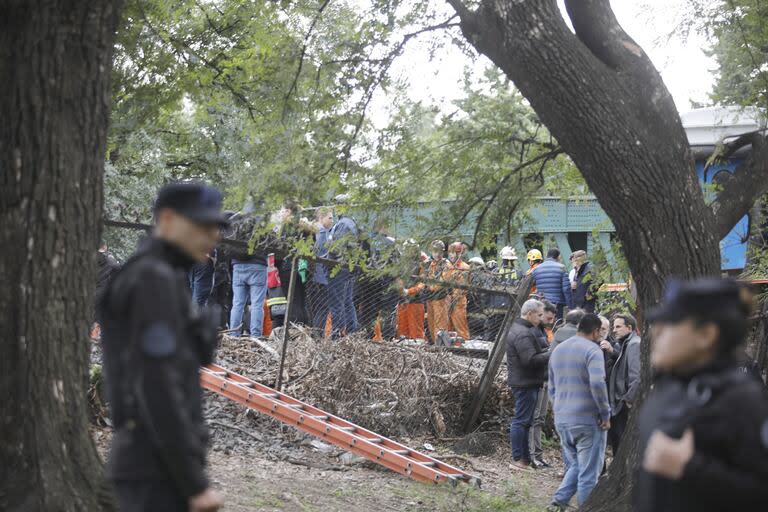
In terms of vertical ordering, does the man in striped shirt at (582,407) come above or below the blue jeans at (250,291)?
below

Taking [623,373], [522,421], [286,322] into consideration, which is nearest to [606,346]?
[623,373]

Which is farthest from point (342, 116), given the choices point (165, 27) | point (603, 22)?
point (603, 22)

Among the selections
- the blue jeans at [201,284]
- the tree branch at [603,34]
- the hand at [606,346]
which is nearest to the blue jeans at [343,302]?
the blue jeans at [201,284]

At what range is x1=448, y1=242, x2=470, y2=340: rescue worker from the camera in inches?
502

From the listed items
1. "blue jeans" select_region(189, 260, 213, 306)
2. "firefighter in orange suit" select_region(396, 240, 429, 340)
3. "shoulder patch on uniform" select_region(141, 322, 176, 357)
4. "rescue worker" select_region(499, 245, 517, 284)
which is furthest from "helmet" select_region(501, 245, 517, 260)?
"shoulder patch on uniform" select_region(141, 322, 176, 357)

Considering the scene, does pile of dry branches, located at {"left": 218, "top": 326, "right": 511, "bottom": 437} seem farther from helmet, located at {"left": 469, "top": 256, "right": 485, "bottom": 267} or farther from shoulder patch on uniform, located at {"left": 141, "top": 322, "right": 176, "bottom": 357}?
shoulder patch on uniform, located at {"left": 141, "top": 322, "right": 176, "bottom": 357}

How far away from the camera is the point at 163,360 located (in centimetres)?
370

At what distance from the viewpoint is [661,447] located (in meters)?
3.71

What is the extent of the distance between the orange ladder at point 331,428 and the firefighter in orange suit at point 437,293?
6.41 ft

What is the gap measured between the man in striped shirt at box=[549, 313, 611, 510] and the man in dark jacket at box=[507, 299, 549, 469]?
6.18 ft

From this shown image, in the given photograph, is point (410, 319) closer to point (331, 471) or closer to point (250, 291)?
point (250, 291)

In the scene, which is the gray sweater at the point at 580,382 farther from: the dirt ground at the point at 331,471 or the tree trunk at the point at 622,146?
the tree trunk at the point at 622,146

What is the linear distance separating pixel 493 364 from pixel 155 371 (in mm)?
10420

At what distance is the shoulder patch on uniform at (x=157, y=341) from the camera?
145 inches
